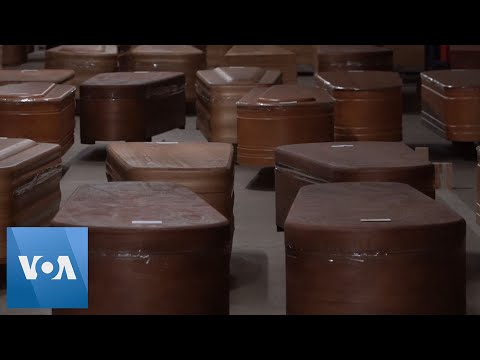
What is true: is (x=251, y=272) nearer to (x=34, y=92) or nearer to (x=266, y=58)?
(x=34, y=92)

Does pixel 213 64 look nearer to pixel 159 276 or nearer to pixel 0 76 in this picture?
pixel 0 76

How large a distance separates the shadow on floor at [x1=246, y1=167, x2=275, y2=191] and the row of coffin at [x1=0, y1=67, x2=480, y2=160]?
39 centimetres

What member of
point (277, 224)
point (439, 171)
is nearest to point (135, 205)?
point (277, 224)

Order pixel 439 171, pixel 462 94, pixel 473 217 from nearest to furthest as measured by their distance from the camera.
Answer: pixel 473 217 → pixel 439 171 → pixel 462 94

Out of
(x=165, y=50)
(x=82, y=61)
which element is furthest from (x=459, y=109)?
(x=82, y=61)

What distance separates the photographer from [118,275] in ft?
17.5

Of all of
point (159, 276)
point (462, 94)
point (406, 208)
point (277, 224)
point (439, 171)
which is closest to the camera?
point (159, 276)

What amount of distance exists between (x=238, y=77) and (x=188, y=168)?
15.4 feet

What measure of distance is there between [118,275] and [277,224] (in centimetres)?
326

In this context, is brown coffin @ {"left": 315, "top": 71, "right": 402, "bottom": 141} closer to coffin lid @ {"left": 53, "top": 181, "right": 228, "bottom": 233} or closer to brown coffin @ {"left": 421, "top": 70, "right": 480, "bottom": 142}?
brown coffin @ {"left": 421, "top": 70, "right": 480, "bottom": 142}

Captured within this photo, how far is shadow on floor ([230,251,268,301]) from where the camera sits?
719 cm

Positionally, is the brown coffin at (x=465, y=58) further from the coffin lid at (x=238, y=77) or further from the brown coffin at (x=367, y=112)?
the brown coffin at (x=367, y=112)

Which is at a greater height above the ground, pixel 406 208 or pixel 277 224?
pixel 406 208

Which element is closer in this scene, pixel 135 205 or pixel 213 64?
pixel 135 205
